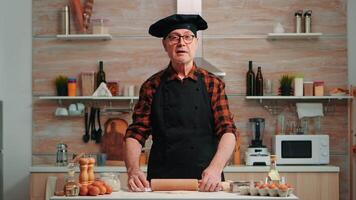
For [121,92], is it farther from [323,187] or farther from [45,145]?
[323,187]

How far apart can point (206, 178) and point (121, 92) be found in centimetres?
346

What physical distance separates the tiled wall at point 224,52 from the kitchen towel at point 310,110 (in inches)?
3.4

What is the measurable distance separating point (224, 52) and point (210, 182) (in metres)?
3.49

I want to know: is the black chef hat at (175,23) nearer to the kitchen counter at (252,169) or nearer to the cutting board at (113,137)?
the kitchen counter at (252,169)

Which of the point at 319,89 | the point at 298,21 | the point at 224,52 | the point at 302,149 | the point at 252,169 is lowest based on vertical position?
the point at 252,169

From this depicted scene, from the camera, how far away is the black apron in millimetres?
2705

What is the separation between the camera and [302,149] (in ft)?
18.0

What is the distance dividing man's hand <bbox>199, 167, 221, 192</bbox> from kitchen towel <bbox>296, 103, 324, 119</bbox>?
343cm

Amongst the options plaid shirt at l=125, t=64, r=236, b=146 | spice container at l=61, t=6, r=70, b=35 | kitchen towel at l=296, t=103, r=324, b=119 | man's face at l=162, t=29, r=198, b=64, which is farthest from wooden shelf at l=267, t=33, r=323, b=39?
man's face at l=162, t=29, r=198, b=64

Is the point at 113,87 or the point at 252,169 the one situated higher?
the point at 113,87

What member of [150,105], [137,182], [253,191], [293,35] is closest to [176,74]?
[150,105]

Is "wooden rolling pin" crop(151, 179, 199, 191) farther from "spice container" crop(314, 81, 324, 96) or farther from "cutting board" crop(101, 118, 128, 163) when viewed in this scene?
"spice container" crop(314, 81, 324, 96)

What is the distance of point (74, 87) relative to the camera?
18.8 ft

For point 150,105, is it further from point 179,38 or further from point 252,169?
point 252,169
